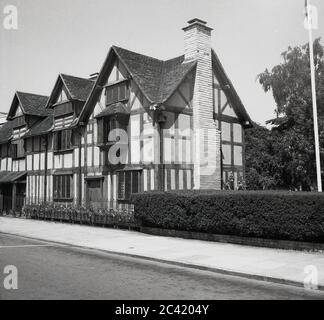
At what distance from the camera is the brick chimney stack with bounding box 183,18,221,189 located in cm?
2081

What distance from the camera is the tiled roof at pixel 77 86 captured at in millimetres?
25234

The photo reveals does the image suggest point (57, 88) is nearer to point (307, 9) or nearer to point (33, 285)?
point (307, 9)

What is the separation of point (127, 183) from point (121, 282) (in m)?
12.7

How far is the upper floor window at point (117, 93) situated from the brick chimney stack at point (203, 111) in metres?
3.76

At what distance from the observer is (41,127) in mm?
28547

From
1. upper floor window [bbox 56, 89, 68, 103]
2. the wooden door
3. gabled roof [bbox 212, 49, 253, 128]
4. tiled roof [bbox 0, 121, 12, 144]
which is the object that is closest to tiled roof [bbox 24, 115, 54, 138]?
upper floor window [bbox 56, 89, 68, 103]

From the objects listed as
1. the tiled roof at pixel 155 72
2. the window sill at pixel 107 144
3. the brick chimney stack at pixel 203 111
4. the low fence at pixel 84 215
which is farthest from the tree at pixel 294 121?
the low fence at pixel 84 215

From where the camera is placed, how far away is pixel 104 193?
876 inches

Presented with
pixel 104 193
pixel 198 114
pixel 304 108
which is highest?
pixel 304 108

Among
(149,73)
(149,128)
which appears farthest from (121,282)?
(149,73)

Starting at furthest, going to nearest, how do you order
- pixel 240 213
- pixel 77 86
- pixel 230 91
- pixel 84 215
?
pixel 77 86 → pixel 230 91 → pixel 84 215 → pixel 240 213

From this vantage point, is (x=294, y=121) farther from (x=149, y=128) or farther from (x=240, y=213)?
(x=240, y=213)

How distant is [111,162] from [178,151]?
13.1 ft
